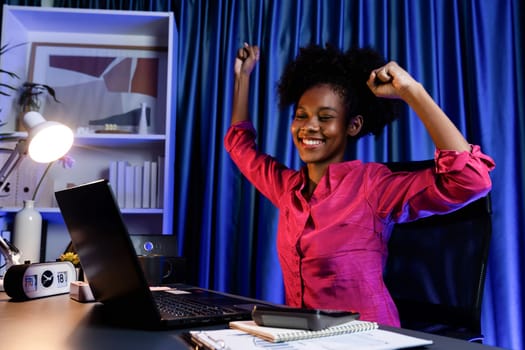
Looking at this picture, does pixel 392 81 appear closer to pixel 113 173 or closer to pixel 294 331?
pixel 294 331

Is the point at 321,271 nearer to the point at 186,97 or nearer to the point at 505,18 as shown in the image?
the point at 186,97

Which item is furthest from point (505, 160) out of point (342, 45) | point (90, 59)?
point (90, 59)

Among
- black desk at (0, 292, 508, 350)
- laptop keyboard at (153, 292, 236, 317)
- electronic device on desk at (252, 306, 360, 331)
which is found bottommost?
black desk at (0, 292, 508, 350)

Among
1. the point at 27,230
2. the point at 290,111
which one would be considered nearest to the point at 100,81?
the point at 27,230

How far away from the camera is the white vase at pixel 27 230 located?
2.13 meters

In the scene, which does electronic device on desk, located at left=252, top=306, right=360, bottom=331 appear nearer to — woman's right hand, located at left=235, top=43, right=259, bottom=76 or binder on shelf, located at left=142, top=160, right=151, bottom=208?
woman's right hand, located at left=235, top=43, right=259, bottom=76

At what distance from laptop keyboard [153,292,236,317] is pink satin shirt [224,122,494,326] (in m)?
0.54

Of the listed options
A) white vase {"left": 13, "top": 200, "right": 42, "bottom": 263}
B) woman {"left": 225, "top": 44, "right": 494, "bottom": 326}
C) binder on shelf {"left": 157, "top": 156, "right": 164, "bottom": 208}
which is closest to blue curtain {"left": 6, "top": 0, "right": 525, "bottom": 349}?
binder on shelf {"left": 157, "top": 156, "right": 164, "bottom": 208}

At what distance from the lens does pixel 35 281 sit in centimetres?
112

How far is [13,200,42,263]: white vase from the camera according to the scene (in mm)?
2127

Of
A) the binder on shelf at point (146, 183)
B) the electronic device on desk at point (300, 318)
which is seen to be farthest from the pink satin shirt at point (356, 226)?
the binder on shelf at point (146, 183)

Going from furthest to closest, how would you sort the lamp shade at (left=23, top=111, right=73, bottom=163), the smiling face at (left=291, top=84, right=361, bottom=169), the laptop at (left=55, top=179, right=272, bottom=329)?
the smiling face at (left=291, top=84, right=361, bottom=169) → the lamp shade at (left=23, top=111, right=73, bottom=163) → the laptop at (left=55, top=179, right=272, bottom=329)

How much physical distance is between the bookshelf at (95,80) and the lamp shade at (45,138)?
953mm

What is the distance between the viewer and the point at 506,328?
2061mm
